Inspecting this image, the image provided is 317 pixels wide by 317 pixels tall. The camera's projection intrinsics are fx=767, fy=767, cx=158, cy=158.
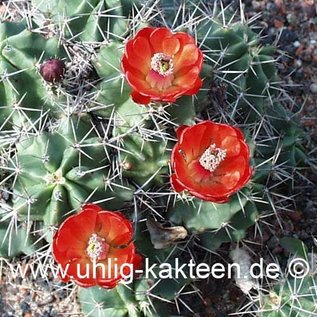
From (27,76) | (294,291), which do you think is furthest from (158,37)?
(294,291)

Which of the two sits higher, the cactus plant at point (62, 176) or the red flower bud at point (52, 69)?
the red flower bud at point (52, 69)

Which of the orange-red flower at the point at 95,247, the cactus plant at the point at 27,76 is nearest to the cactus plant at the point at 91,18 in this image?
the cactus plant at the point at 27,76

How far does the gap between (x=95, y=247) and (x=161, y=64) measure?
0.66 meters

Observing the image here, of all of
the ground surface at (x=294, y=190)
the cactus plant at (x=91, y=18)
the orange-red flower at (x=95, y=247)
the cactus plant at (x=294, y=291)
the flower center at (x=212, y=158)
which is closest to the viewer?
the orange-red flower at (x=95, y=247)

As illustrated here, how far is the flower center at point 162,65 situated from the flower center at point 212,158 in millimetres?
304

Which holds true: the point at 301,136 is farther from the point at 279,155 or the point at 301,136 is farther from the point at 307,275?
the point at 307,275

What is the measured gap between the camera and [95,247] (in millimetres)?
2543

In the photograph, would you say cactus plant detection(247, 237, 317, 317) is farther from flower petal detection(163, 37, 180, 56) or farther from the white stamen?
flower petal detection(163, 37, 180, 56)

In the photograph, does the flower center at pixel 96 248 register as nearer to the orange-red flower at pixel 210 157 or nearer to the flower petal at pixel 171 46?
the orange-red flower at pixel 210 157

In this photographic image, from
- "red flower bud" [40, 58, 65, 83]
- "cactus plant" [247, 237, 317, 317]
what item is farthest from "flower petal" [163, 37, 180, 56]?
"cactus plant" [247, 237, 317, 317]

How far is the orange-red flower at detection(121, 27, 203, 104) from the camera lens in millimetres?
2594

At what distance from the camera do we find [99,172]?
272 cm

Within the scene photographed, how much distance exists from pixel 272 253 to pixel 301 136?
554mm

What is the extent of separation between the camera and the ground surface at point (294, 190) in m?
3.19
